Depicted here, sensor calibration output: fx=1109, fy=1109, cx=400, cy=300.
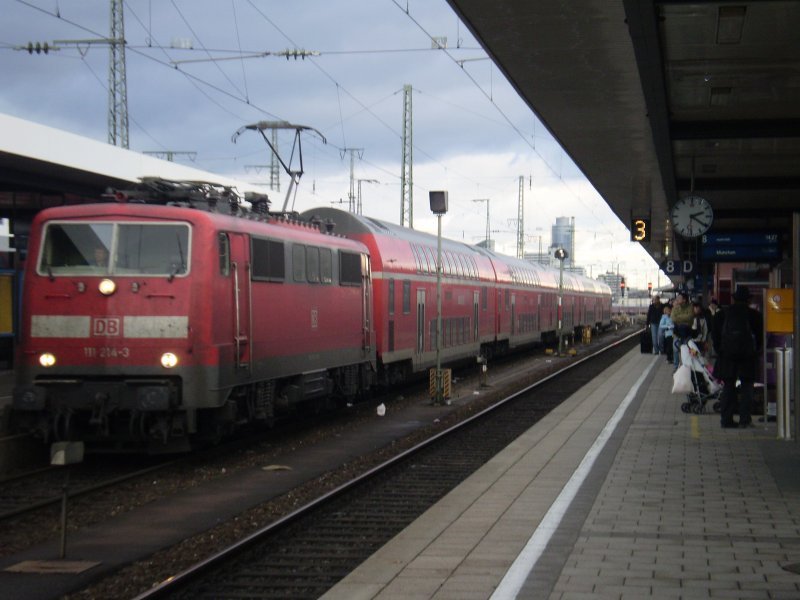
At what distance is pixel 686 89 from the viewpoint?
14125 mm

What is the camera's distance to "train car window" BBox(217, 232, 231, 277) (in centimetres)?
1363

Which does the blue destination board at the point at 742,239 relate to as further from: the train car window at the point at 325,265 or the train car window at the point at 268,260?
the train car window at the point at 268,260

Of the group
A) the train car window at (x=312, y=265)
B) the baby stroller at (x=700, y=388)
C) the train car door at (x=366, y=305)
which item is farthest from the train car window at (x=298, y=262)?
the baby stroller at (x=700, y=388)

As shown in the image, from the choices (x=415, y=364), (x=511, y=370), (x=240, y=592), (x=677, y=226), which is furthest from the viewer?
(x=511, y=370)

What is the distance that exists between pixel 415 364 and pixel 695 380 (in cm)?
779

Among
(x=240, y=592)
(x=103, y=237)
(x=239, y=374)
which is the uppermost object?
(x=103, y=237)

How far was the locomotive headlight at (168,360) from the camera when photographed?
13.0 metres

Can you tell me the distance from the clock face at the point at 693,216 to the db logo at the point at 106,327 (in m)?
8.62

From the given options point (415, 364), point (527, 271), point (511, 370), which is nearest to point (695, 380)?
point (415, 364)

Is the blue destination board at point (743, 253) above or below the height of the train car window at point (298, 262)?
above

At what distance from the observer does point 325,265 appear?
17.8 metres

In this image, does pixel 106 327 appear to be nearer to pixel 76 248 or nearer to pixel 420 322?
pixel 76 248

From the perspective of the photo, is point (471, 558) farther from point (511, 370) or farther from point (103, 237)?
point (511, 370)

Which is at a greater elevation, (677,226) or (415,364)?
(677,226)
